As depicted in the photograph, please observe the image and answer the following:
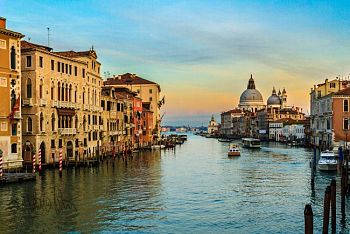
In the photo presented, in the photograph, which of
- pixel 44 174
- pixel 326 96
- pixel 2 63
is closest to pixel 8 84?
→ pixel 2 63

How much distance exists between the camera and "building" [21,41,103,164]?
96.6 feet

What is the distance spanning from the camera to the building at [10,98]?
25531mm

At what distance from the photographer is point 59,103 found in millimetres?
31656

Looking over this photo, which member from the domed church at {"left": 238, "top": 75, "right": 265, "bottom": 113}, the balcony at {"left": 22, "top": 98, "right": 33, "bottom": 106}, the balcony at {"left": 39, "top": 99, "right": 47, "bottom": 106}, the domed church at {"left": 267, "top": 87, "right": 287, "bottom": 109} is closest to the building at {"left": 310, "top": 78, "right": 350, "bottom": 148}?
the balcony at {"left": 39, "top": 99, "right": 47, "bottom": 106}

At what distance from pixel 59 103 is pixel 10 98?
5.70m

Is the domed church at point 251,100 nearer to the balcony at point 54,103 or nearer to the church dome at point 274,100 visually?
the church dome at point 274,100

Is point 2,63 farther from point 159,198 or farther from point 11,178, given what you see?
point 159,198

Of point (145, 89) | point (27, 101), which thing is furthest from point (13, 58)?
point (145, 89)

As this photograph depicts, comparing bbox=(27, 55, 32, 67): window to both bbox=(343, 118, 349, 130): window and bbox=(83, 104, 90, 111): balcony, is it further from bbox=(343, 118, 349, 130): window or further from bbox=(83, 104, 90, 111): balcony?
bbox=(343, 118, 349, 130): window

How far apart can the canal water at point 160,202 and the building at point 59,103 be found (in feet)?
11.3

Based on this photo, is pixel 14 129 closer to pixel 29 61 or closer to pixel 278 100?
pixel 29 61

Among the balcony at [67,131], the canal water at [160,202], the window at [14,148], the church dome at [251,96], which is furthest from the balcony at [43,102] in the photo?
the church dome at [251,96]

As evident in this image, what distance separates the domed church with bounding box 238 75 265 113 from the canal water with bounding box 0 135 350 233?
12009 cm

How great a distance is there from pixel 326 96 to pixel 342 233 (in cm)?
3795
